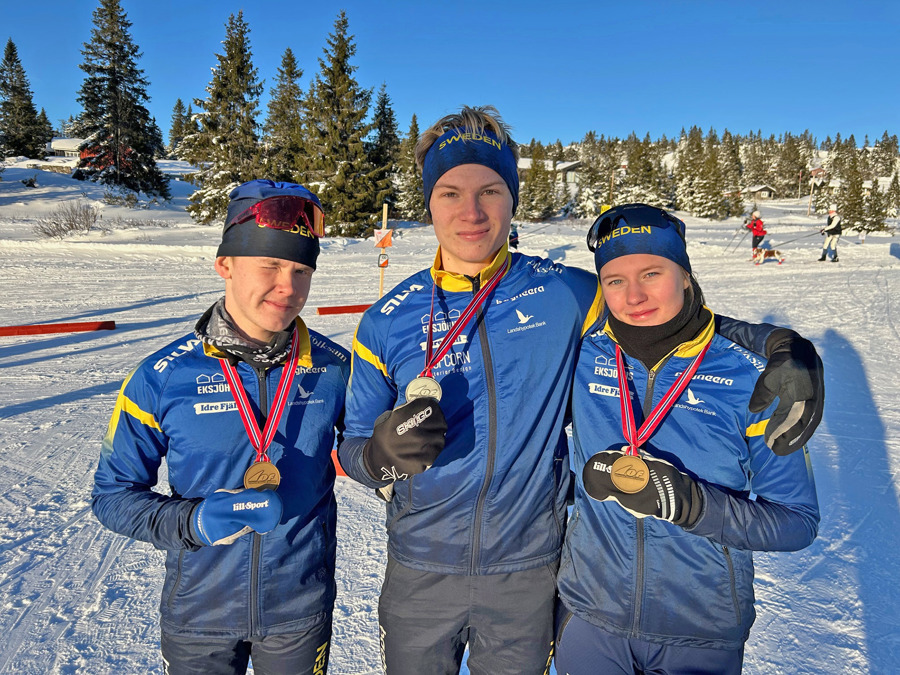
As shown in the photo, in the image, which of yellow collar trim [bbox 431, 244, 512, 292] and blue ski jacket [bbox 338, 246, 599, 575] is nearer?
blue ski jacket [bbox 338, 246, 599, 575]

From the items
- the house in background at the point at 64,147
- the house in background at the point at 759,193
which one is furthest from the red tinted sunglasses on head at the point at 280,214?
the house in background at the point at 759,193

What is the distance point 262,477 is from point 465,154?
1.54 m

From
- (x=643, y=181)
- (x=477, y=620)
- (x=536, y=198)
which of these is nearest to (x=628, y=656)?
(x=477, y=620)

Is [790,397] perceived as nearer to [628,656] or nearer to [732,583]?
[732,583]

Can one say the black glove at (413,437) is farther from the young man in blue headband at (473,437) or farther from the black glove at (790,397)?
the black glove at (790,397)

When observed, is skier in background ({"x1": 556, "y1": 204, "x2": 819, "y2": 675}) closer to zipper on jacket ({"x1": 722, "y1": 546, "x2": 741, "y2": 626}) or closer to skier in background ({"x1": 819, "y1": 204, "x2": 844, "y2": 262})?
zipper on jacket ({"x1": 722, "y1": 546, "x2": 741, "y2": 626})

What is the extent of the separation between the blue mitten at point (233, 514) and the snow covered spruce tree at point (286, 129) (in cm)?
3101

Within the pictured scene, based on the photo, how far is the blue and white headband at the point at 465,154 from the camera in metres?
2.26

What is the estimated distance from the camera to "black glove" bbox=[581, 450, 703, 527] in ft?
5.75

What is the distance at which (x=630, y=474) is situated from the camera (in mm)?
1775

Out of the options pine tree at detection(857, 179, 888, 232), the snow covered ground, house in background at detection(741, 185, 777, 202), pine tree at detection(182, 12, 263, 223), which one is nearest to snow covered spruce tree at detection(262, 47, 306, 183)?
pine tree at detection(182, 12, 263, 223)

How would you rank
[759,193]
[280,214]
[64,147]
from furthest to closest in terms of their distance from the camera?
[759,193] < [64,147] < [280,214]

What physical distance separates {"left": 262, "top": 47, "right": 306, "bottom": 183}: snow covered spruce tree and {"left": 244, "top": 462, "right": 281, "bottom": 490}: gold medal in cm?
3089

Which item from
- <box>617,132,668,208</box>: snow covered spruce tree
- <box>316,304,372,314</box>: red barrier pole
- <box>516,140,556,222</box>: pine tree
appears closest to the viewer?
<box>316,304,372,314</box>: red barrier pole
